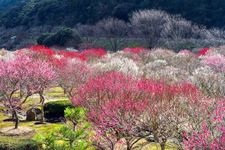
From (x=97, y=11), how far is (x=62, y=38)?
2291cm

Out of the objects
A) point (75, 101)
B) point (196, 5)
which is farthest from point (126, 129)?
point (196, 5)

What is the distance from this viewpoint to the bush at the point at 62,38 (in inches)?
4176

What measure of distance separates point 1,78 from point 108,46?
66243 millimetres

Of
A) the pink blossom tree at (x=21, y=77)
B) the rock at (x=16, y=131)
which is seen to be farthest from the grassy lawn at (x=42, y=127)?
the pink blossom tree at (x=21, y=77)

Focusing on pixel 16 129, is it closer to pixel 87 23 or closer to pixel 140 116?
pixel 140 116

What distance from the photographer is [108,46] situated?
108 meters

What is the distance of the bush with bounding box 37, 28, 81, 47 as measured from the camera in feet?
348

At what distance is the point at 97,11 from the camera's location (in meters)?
127

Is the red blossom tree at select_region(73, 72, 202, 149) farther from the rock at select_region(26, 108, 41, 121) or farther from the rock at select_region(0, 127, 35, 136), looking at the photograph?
the rock at select_region(26, 108, 41, 121)

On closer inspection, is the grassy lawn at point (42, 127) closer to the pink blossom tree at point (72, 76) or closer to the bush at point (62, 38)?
the pink blossom tree at point (72, 76)

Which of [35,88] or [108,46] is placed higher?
[35,88]

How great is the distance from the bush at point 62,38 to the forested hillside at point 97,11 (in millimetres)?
19094

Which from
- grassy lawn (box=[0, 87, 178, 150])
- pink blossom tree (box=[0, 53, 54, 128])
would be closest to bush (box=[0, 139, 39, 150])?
grassy lawn (box=[0, 87, 178, 150])

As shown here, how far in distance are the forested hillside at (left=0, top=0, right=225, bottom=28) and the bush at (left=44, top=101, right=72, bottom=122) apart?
2687 inches
